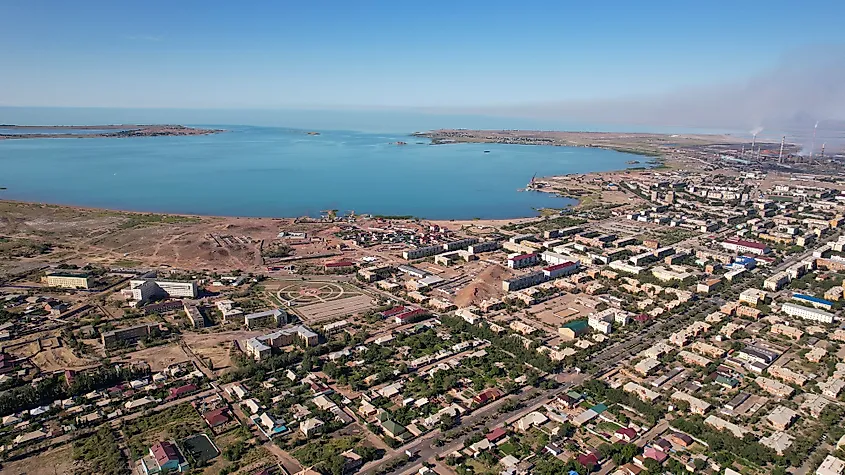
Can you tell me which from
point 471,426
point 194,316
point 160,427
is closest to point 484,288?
point 471,426

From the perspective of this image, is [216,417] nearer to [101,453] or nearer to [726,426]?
[101,453]

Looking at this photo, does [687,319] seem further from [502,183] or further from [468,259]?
[502,183]

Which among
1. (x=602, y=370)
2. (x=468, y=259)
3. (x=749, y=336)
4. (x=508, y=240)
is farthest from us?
(x=508, y=240)

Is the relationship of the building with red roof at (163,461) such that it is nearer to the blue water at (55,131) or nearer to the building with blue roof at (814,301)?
the building with blue roof at (814,301)

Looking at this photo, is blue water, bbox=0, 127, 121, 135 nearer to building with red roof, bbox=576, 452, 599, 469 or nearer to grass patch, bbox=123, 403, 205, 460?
grass patch, bbox=123, 403, 205, 460

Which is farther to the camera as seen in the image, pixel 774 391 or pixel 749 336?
pixel 749 336

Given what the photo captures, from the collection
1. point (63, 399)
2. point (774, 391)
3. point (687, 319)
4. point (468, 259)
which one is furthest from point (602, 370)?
point (63, 399)

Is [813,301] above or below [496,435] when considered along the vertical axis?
above
